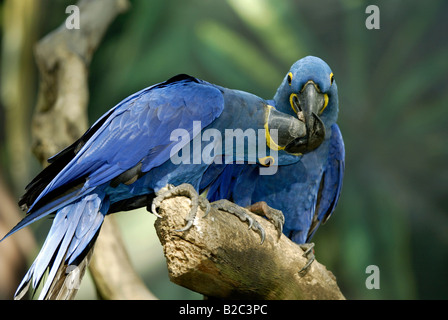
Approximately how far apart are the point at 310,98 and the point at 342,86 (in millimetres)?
1357

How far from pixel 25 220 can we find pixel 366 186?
2109 mm

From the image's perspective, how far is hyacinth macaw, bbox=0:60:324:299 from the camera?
4.45 ft

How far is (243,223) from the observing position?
1.37m

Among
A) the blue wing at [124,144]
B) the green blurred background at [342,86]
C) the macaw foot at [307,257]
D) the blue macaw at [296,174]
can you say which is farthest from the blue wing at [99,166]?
the green blurred background at [342,86]

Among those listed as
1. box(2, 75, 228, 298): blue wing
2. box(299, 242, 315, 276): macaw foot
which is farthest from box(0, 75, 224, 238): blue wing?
box(299, 242, 315, 276): macaw foot

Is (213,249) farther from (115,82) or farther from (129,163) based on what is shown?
(115,82)

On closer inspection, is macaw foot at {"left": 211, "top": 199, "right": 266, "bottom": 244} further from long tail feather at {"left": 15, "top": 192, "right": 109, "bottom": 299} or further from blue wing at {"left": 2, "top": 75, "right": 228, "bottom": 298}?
long tail feather at {"left": 15, "top": 192, "right": 109, "bottom": 299}

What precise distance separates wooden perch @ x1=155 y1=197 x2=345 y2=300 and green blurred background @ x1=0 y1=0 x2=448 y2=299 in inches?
52.1

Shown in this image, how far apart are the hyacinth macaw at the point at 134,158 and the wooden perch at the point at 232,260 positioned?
0.07 meters

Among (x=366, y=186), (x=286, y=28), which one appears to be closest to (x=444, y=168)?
(x=366, y=186)

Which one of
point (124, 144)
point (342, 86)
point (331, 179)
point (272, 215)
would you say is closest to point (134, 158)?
point (124, 144)

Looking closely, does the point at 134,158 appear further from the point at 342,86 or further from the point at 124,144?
the point at 342,86

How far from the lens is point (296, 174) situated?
5.90ft

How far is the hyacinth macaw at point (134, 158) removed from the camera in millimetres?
1356
